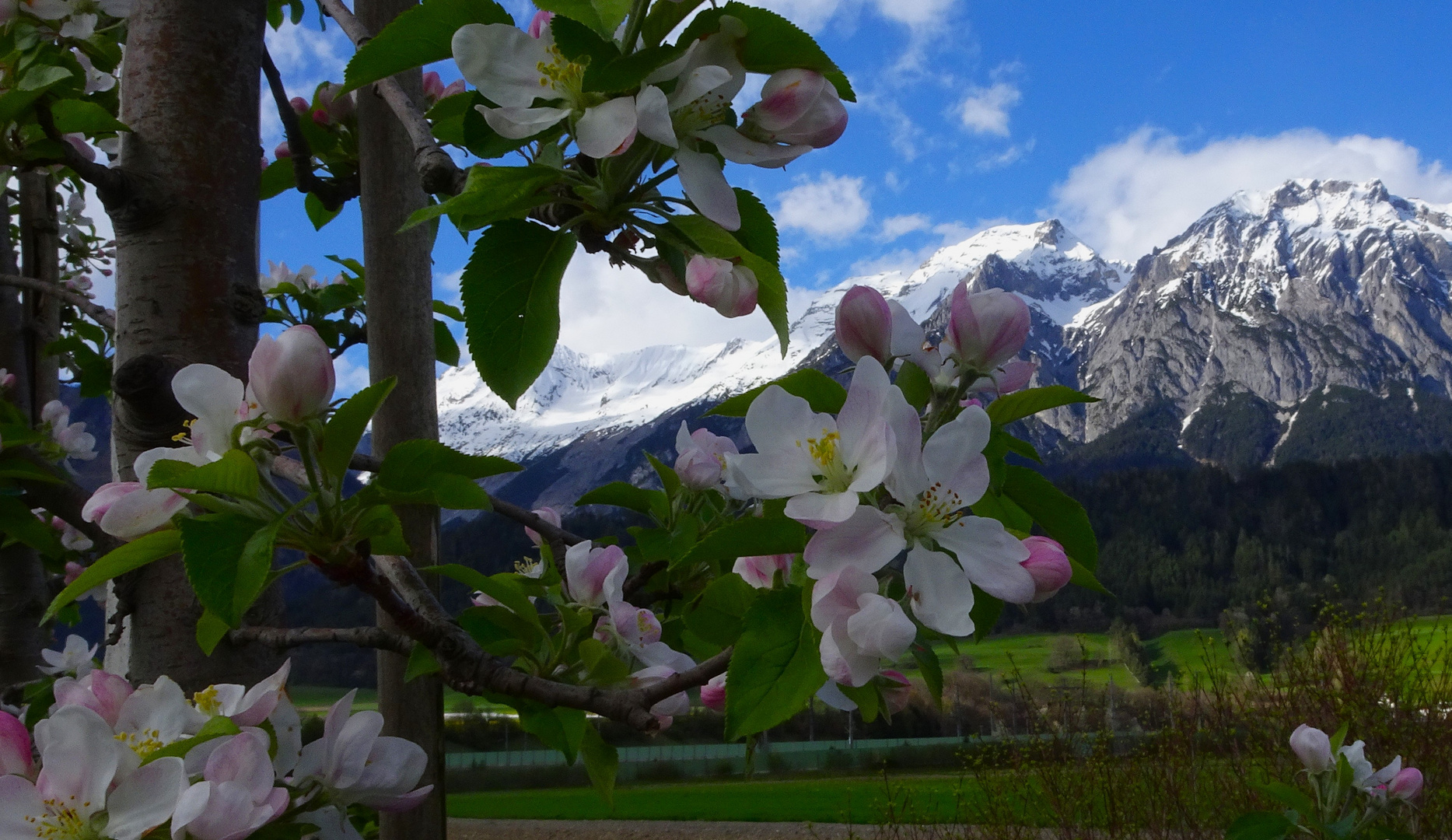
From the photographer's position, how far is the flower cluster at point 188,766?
69 centimetres

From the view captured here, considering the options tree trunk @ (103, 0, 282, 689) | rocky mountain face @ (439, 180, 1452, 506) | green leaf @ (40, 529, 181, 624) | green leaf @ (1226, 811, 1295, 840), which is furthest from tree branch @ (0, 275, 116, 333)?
rocky mountain face @ (439, 180, 1452, 506)

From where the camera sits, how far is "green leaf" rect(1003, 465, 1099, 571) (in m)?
0.70

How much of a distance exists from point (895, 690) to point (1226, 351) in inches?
4983

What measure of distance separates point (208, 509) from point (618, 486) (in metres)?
0.67

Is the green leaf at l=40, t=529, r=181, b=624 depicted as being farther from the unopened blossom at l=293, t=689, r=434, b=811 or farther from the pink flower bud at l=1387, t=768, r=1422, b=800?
the pink flower bud at l=1387, t=768, r=1422, b=800

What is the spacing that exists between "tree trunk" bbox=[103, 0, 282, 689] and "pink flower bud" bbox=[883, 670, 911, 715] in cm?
77

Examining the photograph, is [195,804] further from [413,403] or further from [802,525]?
[413,403]

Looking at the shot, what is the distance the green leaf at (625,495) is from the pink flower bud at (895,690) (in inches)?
21.6

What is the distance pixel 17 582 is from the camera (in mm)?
2361

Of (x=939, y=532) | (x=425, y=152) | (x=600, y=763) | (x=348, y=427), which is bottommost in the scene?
(x=600, y=763)

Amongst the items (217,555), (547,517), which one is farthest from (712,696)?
(547,517)

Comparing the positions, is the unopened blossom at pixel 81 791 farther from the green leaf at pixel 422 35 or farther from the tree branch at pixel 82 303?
the tree branch at pixel 82 303

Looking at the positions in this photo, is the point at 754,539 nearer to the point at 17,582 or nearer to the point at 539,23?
the point at 539,23

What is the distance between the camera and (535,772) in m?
33.6
